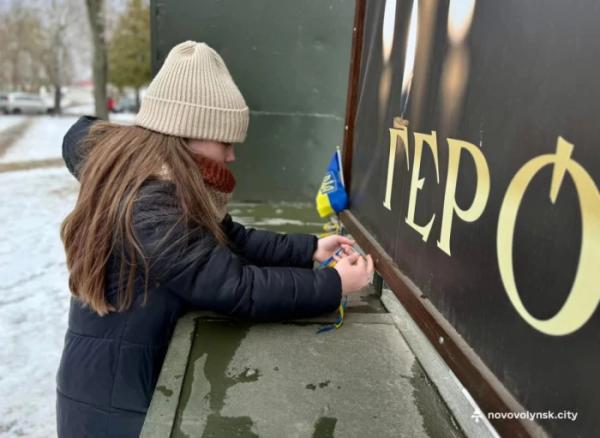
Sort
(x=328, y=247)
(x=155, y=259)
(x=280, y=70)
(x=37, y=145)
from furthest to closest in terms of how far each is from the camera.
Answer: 1. (x=37, y=145)
2. (x=280, y=70)
3. (x=328, y=247)
4. (x=155, y=259)

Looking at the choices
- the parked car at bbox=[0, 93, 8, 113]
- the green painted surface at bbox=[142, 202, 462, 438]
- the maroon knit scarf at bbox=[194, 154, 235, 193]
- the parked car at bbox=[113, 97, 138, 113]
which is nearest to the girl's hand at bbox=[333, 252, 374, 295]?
the green painted surface at bbox=[142, 202, 462, 438]

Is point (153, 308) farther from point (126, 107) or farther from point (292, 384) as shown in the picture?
point (126, 107)

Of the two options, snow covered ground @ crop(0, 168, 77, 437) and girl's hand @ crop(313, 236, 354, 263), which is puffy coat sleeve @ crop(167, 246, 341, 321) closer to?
girl's hand @ crop(313, 236, 354, 263)

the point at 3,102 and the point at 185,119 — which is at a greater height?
the point at 185,119

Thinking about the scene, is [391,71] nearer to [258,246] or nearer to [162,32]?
[258,246]

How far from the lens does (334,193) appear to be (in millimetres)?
2354

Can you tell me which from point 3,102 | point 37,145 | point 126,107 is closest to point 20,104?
point 3,102

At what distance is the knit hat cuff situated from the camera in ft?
4.97

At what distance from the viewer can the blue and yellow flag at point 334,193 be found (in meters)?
2.33

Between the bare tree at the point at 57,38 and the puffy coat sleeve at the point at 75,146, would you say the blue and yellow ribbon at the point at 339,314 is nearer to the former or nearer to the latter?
the puffy coat sleeve at the point at 75,146

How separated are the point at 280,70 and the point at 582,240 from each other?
12.1ft

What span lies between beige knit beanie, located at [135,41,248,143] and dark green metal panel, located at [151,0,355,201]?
262 cm

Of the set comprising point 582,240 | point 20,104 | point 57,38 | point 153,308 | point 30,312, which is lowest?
point 20,104

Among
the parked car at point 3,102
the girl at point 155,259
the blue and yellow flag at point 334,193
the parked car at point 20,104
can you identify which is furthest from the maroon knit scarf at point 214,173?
the parked car at point 3,102
